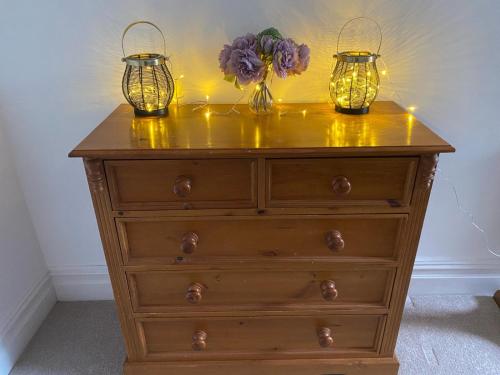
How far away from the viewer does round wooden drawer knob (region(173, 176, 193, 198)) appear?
95cm

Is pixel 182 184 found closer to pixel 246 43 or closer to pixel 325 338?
pixel 246 43

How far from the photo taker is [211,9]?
1.21 meters

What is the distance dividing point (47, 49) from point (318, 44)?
926mm

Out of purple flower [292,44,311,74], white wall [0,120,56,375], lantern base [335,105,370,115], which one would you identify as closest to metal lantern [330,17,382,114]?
lantern base [335,105,370,115]

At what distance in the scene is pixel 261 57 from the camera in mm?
1097

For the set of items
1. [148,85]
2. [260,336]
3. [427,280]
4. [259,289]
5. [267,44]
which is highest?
[267,44]

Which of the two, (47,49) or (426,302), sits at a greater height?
(47,49)

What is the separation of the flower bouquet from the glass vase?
2.3 inches

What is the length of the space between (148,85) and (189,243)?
19.7 inches

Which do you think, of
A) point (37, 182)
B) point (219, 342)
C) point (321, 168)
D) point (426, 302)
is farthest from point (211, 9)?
point (426, 302)

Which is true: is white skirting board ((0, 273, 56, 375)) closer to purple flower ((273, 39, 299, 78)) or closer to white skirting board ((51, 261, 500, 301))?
white skirting board ((51, 261, 500, 301))

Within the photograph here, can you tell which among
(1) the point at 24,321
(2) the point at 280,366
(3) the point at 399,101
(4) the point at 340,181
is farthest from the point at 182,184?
(1) the point at 24,321

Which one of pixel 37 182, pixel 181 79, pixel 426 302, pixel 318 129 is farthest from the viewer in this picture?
pixel 426 302

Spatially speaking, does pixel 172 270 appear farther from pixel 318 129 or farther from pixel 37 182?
pixel 37 182
